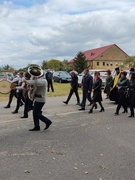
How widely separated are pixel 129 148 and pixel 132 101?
13.5ft

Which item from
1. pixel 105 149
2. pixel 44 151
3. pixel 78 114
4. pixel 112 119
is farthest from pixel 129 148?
pixel 78 114

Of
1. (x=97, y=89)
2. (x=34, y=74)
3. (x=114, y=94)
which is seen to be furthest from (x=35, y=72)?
Answer: (x=114, y=94)

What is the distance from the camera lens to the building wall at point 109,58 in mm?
98762

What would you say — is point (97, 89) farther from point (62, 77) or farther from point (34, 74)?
point (62, 77)

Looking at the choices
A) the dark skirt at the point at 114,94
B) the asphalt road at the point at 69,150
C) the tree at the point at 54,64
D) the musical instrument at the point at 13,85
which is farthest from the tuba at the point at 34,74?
the tree at the point at 54,64

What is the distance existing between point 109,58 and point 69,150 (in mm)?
96542

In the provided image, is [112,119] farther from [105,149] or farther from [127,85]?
[105,149]

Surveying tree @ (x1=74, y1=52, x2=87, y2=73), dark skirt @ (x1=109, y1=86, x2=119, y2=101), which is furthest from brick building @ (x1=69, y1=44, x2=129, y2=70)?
dark skirt @ (x1=109, y1=86, x2=119, y2=101)

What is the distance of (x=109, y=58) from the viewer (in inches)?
3964

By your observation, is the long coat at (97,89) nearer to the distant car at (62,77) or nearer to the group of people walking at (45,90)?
the group of people walking at (45,90)

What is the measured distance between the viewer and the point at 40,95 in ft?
25.7

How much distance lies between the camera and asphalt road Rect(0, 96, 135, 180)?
490cm

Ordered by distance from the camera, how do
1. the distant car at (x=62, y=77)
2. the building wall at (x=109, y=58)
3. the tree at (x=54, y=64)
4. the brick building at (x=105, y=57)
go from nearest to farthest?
the distant car at (x=62, y=77)
the brick building at (x=105, y=57)
the building wall at (x=109, y=58)
the tree at (x=54, y=64)

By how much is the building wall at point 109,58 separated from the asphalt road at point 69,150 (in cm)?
8995
